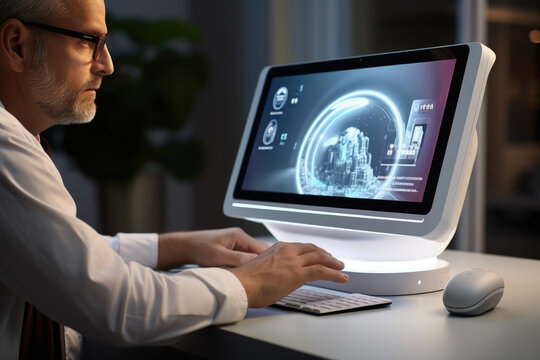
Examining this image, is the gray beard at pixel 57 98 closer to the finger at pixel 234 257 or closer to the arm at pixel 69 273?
the arm at pixel 69 273

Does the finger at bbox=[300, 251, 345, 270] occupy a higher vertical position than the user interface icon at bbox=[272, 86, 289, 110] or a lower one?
lower

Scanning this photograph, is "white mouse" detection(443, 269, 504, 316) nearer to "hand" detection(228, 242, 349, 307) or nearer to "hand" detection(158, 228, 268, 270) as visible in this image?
"hand" detection(228, 242, 349, 307)

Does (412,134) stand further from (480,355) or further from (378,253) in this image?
(480,355)

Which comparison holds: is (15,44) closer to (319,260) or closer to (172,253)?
(172,253)

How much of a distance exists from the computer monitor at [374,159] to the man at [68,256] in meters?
0.14

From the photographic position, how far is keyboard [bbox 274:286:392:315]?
38.4 inches

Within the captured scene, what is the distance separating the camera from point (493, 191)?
10.3ft

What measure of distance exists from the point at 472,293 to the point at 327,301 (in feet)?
0.72

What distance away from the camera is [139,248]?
132cm

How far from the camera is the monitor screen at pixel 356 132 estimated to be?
3.55 feet

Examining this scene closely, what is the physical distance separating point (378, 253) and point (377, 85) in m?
0.31

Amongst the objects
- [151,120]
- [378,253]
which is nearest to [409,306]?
[378,253]

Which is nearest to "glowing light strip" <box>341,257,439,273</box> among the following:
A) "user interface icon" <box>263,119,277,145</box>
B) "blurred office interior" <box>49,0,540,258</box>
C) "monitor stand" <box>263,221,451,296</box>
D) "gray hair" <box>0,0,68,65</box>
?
"monitor stand" <box>263,221,451,296</box>

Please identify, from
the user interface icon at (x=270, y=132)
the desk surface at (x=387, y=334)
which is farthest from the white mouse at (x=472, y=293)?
the user interface icon at (x=270, y=132)
